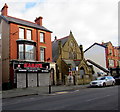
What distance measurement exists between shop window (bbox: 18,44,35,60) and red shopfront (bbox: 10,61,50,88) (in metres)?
0.94

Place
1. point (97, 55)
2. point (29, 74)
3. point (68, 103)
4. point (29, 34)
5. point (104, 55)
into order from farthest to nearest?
1. point (97, 55)
2. point (104, 55)
3. point (29, 34)
4. point (29, 74)
5. point (68, 103)

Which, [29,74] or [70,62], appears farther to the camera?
[70,62]

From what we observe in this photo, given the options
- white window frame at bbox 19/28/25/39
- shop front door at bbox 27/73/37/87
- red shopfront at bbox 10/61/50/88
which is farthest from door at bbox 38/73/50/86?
white window frame at bbox 19/28/25/39

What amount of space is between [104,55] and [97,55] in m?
2.25

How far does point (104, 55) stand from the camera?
39.5 m

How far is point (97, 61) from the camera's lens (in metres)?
41.1

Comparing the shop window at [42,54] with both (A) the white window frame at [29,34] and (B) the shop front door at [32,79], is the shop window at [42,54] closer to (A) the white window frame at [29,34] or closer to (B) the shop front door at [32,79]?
(A) the white window frame at [29,34]

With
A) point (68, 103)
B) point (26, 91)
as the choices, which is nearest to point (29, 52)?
point (26, 91)

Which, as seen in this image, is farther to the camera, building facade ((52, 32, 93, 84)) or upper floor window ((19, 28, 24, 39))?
building facade ((52, 32, 93, 84))

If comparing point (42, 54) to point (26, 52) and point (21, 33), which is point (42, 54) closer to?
point (26, 52)

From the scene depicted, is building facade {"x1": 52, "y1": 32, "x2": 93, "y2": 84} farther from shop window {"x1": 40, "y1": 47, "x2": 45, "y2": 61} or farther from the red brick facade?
the red brick facade

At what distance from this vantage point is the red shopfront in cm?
2075

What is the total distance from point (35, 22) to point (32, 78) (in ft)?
37.2

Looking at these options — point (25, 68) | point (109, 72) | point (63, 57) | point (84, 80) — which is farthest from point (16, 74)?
point (109, 72)
